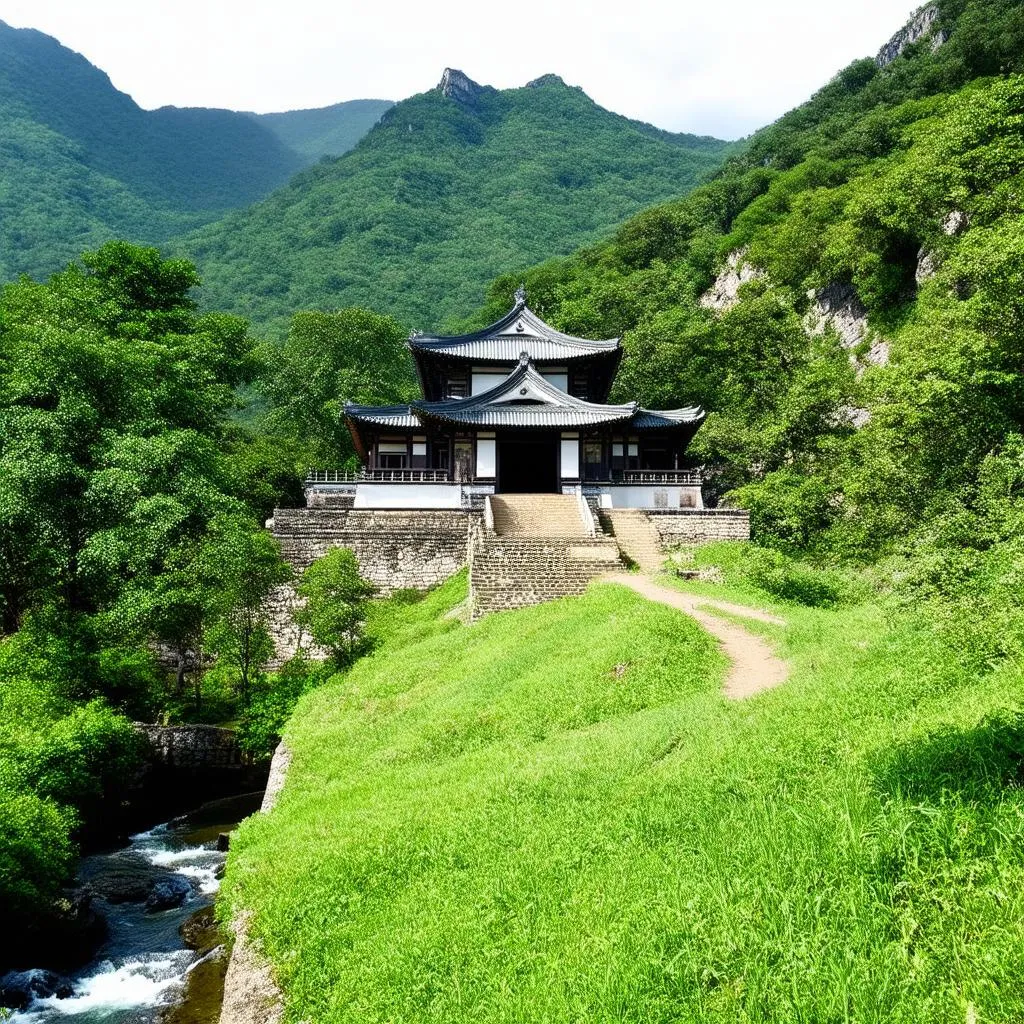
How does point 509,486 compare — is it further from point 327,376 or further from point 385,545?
point 327,376

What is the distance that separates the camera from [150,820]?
14906 millimetres

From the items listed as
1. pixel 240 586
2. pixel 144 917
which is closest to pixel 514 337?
pixel 240 586

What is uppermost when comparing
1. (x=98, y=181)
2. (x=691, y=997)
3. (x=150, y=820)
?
(x=98, y=181)

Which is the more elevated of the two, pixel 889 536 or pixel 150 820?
pixel 889 536

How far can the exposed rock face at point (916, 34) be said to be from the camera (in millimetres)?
65500

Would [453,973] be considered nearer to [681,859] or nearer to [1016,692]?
[681,859]

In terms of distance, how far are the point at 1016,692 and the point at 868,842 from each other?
2742 millimetres

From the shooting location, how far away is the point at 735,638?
14109mm

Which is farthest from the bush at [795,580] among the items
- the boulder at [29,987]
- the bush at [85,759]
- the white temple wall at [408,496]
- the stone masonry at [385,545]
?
the boulder at [29,987]

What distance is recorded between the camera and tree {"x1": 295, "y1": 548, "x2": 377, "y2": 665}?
1927 centimetres

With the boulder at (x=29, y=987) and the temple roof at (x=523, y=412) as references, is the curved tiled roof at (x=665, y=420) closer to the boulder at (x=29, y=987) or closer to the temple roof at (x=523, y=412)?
the temple roof at (x=523, y=412)

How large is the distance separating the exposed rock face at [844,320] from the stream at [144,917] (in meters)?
37.1

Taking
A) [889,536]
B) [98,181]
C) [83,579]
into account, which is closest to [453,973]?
[83,579]

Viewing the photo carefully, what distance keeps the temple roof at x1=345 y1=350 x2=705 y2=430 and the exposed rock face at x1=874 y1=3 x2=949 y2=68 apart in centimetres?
5965
